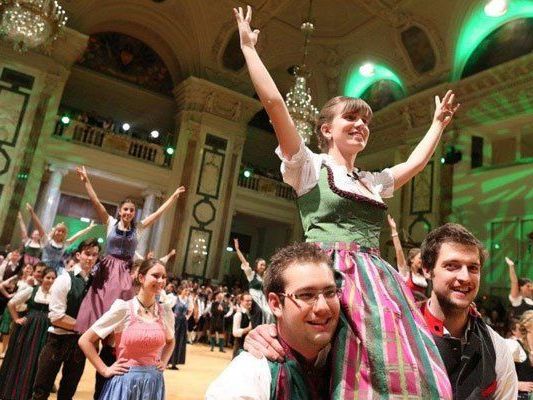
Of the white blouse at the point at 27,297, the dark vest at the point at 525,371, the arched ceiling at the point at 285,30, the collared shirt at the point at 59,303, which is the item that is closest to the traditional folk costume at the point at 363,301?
the collared shirt at the point at 59,303

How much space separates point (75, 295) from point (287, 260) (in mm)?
3355

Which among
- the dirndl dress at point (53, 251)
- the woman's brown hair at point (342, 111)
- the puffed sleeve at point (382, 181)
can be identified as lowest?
the dirndl dress at point (53, 251)

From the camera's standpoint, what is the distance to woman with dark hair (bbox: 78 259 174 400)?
2.94 metres

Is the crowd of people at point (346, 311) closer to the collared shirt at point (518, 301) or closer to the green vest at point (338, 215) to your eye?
the green vest at point (338, 215)

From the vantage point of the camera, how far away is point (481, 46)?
1176cm

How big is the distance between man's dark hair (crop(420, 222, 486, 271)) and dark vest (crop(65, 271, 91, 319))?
3.17 meters

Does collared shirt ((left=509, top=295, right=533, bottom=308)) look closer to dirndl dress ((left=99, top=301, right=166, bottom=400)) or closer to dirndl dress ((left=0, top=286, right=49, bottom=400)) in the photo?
dirndl dress ((left=99, top=301, right=166, bottom=400))

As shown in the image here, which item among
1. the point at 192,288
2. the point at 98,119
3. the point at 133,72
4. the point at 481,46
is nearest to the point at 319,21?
the point at 481,46

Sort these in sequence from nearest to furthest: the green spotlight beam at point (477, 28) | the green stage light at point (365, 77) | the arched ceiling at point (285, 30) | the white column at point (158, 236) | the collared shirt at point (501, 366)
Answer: the collared shirt at point (501, 366) < the green spotlight beam at point (477, 28) < the arched ceiling at point (285, 30) < the white column at point (158, 236) < the green stage light at point (365, 77)

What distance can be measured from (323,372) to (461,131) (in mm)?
11951

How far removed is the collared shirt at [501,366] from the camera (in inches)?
68.4

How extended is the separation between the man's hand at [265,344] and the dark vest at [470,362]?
782mm

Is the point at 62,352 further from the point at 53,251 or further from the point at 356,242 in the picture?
the point at 356,242

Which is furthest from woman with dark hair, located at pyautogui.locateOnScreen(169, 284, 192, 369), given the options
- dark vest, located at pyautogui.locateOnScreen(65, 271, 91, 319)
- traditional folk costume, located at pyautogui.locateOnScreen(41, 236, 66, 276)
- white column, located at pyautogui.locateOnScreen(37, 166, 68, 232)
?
white column, located at pyautogui.locateOnScreen(37, 166, 68, 232)
